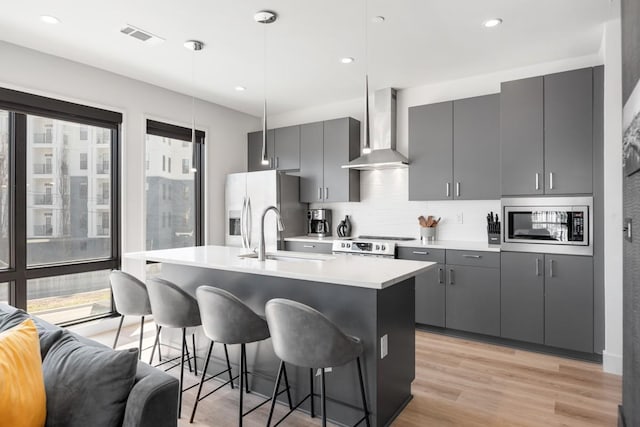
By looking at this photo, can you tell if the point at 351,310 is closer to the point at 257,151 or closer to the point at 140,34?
the point at 140,34

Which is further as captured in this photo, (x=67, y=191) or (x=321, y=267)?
(x=67, y=191)

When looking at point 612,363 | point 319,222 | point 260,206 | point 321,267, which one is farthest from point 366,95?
point 319,222

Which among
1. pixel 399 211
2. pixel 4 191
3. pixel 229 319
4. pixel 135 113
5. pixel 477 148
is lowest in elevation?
pixel 229 319

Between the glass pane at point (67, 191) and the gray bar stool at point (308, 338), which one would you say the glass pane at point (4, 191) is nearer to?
the glass pane at point (67, 191)

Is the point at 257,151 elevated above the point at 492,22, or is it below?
below

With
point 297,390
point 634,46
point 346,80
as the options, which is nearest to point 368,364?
point 297,390

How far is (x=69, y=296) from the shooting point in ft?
12.9

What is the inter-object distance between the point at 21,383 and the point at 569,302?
12.4 ft

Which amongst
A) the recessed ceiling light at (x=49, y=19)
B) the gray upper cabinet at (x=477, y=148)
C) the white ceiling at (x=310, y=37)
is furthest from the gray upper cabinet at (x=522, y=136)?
the recessed ceiling light at (x=49, y=19)

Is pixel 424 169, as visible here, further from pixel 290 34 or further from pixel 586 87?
pixel 290 34

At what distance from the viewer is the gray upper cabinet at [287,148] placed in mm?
5285

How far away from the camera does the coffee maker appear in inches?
209

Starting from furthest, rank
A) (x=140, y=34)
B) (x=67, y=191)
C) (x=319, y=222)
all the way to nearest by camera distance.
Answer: (x=319, y=222) → (x=67, y=191) → (x=140, y=34)

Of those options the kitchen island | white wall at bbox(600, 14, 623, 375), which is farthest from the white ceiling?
the kitchen island
